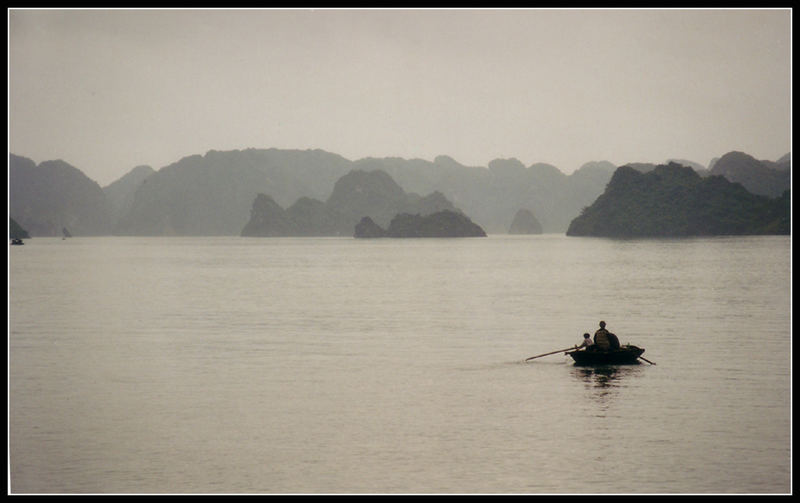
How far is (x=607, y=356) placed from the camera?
1374 inches

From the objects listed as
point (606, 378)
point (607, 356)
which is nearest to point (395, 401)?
point (606, 378)

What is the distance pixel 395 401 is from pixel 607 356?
31.5 ft

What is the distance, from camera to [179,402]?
29891 mm

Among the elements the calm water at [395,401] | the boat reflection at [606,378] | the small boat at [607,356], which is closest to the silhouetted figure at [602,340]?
the small boat at [607,356]

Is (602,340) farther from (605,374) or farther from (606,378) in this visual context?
(606,378)

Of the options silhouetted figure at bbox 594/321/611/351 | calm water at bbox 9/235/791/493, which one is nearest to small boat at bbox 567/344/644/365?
silhouetted figure at bbox 594/321/611/351

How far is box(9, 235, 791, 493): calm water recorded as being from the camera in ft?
70.6

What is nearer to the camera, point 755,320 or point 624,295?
point 755,320

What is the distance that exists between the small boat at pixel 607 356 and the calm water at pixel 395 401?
53 centimetres

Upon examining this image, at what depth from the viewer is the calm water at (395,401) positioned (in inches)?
848

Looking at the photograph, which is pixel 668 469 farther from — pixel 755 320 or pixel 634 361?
pixel 755 320
